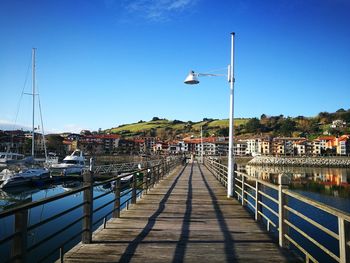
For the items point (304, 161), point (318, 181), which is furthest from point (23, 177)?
point (304, 161)

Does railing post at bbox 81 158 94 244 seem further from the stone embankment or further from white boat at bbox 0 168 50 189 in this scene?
the stone embankment

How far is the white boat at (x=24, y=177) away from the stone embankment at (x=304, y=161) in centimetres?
9637

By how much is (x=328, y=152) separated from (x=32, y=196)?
14175 centimetres

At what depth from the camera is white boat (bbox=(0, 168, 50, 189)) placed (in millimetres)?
38312

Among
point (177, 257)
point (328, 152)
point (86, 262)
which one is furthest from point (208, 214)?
point (328, 152)

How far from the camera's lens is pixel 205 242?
6.45 metres

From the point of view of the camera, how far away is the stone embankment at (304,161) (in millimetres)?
122394

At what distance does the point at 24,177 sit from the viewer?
1592 inches

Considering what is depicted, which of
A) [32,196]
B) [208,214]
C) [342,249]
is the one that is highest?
[342,249]

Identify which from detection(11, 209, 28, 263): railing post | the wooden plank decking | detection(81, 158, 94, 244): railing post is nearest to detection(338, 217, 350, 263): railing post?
the wooden plank decking

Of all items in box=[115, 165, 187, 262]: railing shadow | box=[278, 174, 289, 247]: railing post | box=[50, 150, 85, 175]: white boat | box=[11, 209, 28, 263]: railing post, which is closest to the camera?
box=[11, 209, 28, 263]: railing post

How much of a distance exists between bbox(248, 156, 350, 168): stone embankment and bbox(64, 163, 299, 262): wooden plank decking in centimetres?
12218

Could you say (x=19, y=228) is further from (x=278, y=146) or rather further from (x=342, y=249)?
(x=278, y=146)

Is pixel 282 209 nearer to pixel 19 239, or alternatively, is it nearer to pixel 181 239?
pixel 181 239
